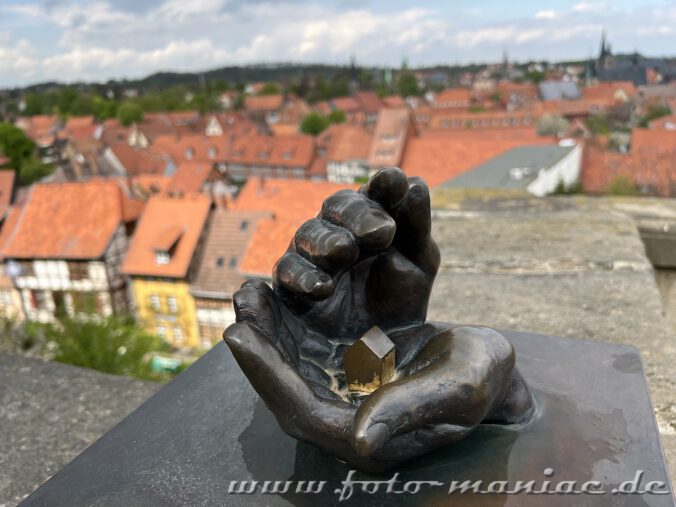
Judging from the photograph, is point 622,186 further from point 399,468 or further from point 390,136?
point 390,136

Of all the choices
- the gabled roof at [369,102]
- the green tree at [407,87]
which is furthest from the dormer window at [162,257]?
the green tree at [407,87]

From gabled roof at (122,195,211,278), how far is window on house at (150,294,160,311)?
2.21 ft

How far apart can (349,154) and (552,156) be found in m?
21.9

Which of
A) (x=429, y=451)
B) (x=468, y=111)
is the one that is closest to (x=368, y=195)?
(x=429, y=451)

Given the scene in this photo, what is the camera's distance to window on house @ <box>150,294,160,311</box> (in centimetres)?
1509

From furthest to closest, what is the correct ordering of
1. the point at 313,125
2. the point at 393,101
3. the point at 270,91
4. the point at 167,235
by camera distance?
the point at 270,91 < the point at 393,101 < the point at 313,125 < the point at 167,235

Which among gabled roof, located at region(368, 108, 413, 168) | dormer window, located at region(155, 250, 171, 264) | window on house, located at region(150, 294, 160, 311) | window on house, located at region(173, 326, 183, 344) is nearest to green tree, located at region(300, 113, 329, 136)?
gabled roof, located at region(368, 108, 413, 168)

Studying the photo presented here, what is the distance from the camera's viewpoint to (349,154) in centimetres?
3459

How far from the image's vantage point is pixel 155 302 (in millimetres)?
15125

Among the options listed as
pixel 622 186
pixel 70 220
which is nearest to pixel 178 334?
pixel 70 220

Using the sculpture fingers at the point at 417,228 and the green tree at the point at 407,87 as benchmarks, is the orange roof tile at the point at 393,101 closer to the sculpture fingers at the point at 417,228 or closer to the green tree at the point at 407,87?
the green tree at the point at 407,87

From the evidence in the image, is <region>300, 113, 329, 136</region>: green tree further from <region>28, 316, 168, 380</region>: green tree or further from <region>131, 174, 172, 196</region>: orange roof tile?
<region>28, 316, 168, 380</region>: green tree

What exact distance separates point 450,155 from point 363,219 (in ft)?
81.3

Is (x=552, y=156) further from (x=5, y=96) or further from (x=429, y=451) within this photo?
(x=5, y=96)
